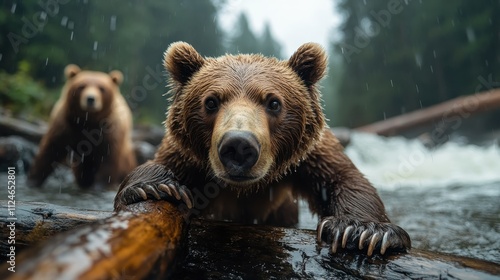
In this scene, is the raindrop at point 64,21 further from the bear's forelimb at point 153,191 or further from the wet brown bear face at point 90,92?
the bear's forelimb at point 153,191

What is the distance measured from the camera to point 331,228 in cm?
270

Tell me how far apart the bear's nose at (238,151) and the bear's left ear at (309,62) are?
129cm

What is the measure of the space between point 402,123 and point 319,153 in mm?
13791

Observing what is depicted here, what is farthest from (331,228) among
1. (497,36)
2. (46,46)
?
(497,36)

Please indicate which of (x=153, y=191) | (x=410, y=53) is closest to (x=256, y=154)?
(x=153, y=191)

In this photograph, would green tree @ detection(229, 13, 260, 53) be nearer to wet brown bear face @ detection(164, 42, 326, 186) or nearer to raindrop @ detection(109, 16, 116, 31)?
raindrop @ detection(109, 16, 116, 31)

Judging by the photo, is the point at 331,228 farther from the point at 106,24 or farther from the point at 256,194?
the point at 106,24

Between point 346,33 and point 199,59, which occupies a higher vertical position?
point 346,33

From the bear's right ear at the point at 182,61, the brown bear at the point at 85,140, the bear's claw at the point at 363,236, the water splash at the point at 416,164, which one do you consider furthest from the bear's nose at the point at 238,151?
the water splash at the point at 416,164

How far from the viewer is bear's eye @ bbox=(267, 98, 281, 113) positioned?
3.08 m

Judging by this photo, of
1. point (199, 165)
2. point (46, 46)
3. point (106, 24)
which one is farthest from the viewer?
point (106, 24)

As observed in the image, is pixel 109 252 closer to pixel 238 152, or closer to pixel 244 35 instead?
pixel 238 152

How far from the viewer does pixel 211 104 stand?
10.1 feet

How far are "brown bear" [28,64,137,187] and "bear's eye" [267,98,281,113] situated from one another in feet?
18.6
